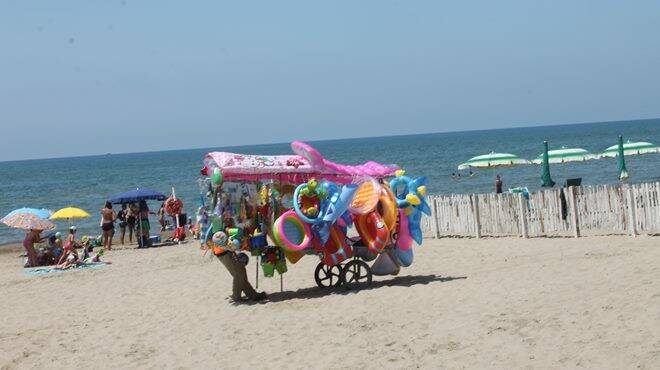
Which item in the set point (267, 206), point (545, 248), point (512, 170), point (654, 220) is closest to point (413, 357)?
point (267, 206)

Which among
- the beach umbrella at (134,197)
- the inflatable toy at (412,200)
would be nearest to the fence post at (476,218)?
the inflatable toy at (412,200)

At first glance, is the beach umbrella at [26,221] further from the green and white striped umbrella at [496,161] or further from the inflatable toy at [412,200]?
the green and white striped umbrella at [496,161]

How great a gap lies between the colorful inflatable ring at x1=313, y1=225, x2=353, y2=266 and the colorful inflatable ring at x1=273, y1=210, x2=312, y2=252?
1.04 feet

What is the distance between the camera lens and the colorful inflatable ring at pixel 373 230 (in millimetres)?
12711

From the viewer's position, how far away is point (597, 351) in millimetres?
7945

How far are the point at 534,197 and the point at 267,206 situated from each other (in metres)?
7.42

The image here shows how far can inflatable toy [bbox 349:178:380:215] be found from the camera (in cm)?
1264

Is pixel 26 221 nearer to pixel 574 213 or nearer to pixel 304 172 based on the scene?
pixel 304 172

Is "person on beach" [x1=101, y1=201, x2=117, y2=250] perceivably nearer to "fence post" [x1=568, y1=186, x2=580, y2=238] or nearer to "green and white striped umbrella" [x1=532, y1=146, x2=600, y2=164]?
"fence post" [x1=568, y1=186, x2=580, y2=238]

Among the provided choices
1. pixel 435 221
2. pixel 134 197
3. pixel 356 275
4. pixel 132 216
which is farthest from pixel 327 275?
pixel 132 216

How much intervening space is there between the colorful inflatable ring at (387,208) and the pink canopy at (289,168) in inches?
19.8

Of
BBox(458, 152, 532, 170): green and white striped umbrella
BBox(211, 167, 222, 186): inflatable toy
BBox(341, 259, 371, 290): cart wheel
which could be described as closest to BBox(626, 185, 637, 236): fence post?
BBox(341, 259, 371, 290): cart wheel

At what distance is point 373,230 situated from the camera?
41.9 ft

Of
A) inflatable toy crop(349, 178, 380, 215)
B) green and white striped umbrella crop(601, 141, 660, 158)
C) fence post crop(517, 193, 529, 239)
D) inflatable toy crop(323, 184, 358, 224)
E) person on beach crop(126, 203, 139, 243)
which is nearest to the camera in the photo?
inflatable toy crop(323, 184, 358, 224)
